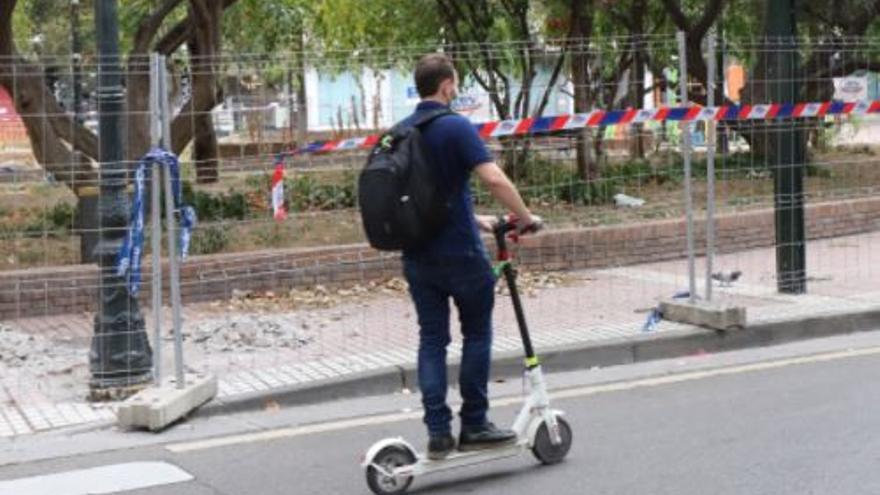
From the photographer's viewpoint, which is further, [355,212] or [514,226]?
[355,212]

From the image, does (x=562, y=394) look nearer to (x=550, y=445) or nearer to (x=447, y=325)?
(x=550, y=445)

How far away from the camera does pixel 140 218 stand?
7.41 metres

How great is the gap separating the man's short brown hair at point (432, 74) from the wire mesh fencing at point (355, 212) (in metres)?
2.33

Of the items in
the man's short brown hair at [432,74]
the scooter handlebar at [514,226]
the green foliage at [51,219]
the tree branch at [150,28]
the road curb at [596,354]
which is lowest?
the road curb at [596,354]

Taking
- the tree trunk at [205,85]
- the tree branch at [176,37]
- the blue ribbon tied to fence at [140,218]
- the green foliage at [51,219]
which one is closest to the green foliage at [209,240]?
the tree trunk at [205,85]

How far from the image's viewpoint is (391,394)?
319 inches

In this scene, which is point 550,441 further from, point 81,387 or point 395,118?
point 395,118

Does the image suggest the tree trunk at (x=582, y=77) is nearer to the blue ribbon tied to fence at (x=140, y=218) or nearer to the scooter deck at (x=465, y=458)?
the blue ribbon tied to fence at (x=140, y=218)

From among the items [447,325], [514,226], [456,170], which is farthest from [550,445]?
[456,170]

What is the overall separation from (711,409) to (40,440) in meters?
3.90

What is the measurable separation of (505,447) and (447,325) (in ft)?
2.13

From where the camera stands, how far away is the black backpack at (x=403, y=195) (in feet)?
17.8

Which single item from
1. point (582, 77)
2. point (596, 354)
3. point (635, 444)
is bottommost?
point (635, 444)

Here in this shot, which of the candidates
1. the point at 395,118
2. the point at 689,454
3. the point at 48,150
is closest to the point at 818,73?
the point at 395,118
